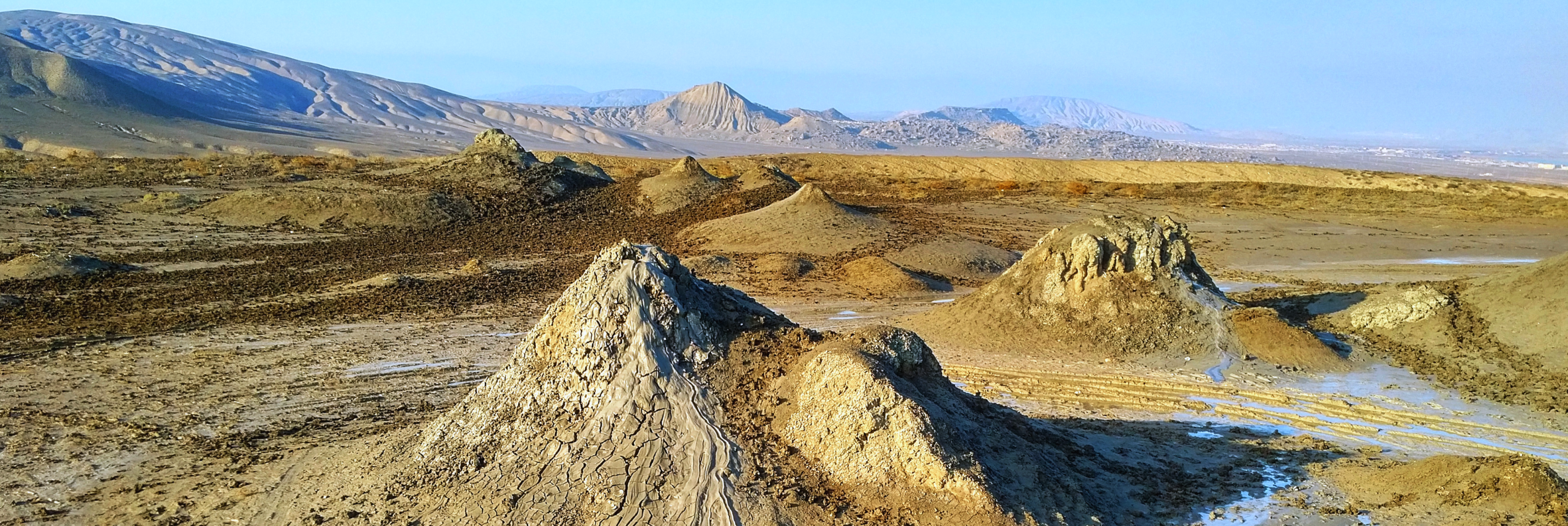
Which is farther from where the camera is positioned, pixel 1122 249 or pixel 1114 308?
pixel 1122 249

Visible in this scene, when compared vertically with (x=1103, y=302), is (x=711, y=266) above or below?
below

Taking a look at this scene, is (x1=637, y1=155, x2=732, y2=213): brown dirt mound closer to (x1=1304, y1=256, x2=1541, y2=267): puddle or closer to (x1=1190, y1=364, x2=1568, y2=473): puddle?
(x1=1304, y1=256, x2=1541, y2=267): puddle

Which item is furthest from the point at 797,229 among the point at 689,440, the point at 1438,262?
the point at 689,440

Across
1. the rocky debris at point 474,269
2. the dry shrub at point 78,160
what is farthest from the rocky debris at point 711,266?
the dry shrub at point 78,160

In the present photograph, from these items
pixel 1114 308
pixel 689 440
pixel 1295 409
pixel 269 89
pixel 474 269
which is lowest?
pixel 474 269

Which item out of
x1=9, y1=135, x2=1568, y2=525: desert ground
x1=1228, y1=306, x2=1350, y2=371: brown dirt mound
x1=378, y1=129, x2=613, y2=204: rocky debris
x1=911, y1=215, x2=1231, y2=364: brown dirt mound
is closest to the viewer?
x1=9, y1=135, x2=1568, y2=525: desert ground

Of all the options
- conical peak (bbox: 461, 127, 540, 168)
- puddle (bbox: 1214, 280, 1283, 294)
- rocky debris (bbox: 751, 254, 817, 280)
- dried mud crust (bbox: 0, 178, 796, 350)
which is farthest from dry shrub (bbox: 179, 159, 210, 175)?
puddle (bbox: 1214, 280, 1283, 294)

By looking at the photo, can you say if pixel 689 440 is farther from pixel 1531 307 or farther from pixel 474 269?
pixel 474 269
